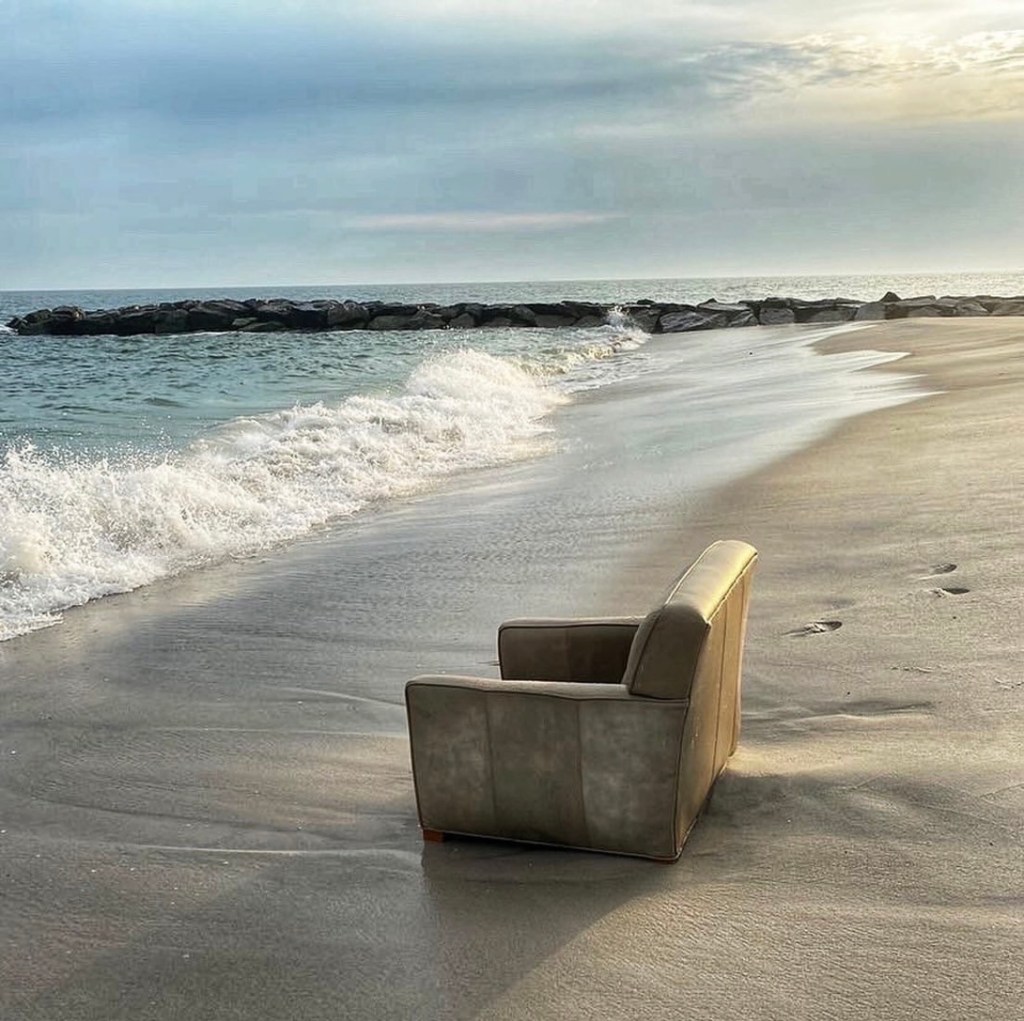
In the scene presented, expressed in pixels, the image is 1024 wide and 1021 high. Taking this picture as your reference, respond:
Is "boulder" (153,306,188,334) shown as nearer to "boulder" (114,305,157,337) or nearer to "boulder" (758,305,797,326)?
"boulder" (114,305,157,337)

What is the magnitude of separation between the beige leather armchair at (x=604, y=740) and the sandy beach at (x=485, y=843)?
12 centimetres

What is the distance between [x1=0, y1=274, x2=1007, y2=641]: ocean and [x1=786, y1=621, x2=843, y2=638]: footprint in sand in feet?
14.3

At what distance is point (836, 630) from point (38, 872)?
12.5ft

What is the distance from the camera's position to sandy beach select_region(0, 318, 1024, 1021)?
9.89 feet

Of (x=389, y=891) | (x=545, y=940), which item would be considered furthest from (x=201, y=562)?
(x=545, y=940)

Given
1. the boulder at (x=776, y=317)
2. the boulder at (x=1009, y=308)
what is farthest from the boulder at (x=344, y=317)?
the boulder at (x=1009, y=308)

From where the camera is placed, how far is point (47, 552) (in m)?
8.34

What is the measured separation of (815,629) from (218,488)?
668 centimetres

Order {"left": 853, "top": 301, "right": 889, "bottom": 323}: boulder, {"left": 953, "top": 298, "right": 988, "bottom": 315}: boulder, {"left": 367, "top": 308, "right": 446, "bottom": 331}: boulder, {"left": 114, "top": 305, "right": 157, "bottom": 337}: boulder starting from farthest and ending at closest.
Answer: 1. {"left": 114, "top": 305, "right": 157, "bottom": 337}: boulder
2. {"left": 367, "top": 308, "right": 446, "bottom": 331}: boulder
3. {"left": 853, "top": 301, "right": 889, "bottom": 323}: boulder
4. {"left": 953, "top": 298, "right": 988, "bottom": 315}: boulder

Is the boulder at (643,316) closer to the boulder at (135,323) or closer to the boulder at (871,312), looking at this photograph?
the boulder at (871,312)

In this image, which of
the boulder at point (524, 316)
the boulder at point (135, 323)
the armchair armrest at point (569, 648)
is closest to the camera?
the armchair armrest at point (569, 648)

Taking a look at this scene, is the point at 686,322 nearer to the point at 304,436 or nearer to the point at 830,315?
the point at 830,315

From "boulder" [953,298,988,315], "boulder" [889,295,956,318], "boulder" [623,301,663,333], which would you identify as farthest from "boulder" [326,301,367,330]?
"boulder" [953,298,988,315]

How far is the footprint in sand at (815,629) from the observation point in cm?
568
